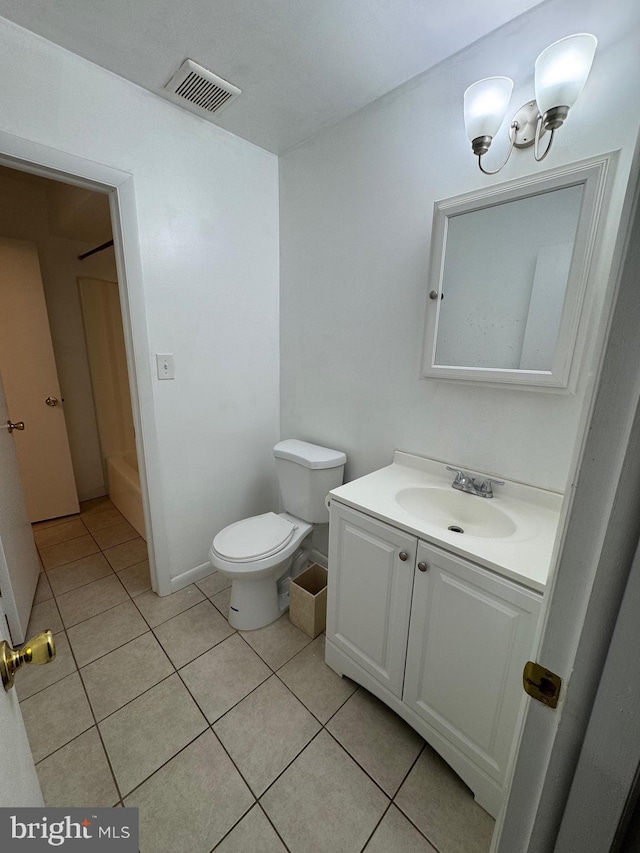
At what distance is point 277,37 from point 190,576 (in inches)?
96.8

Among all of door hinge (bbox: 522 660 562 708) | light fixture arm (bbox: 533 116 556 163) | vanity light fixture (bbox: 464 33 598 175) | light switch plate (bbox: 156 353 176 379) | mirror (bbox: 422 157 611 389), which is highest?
vanity light fixture (bbox: 464 33 598 175)

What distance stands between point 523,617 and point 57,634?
78.1 inches

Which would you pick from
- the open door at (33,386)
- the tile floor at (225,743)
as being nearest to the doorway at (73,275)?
the open door at (33,386)

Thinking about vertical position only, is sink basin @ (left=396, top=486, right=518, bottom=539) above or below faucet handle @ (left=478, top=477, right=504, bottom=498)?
below

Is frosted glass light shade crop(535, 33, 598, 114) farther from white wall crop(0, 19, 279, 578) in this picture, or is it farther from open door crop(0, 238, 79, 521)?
open door crop(0, 238, 79, 521)

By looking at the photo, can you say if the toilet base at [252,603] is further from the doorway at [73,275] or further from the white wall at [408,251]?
the white wall at [408,251]

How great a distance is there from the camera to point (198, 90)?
1.44 meters

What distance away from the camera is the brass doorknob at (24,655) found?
1.76ft

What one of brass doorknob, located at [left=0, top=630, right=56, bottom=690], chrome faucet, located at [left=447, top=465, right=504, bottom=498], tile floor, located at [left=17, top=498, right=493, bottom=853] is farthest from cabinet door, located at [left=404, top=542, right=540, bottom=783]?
brass doorknob, located at [left=0, top=630, right=56, bottom=690]

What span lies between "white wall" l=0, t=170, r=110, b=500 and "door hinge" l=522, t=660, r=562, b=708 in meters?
3.32

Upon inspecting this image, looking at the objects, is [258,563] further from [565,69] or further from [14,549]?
[565,69]

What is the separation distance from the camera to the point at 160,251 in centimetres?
160

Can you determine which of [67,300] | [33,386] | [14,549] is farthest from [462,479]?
[67,300]

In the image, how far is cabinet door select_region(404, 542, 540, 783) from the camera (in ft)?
3.01
